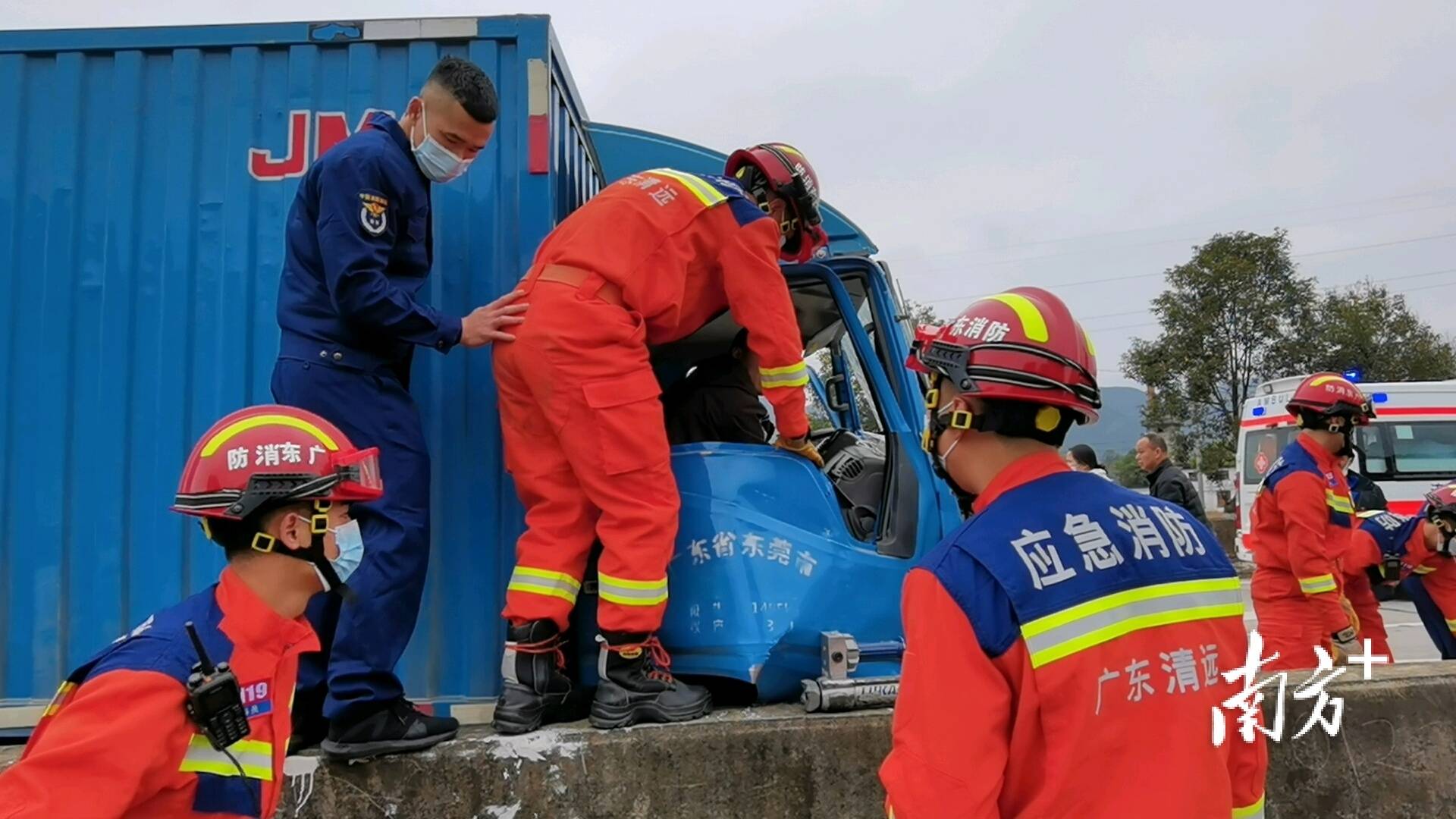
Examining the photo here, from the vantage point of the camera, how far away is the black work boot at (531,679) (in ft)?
9.36

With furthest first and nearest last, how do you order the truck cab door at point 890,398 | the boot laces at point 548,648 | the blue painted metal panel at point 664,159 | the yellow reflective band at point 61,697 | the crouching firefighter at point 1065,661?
the blue painted metal panel at point 664,159 < the truck cab door at point 890,398 < the boot laces at point 548,648 < the yellow reflective band at point 61,697 < the crouching firefighter at point 1065,661

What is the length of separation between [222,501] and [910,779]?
4.34 ft

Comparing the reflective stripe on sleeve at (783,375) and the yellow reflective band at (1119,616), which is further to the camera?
the reflective stripe on sleeve at (783,375)

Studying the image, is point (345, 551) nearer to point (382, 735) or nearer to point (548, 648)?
point (382, 735)

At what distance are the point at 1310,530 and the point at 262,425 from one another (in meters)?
4.68

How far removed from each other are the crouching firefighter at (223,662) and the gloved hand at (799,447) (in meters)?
1.53

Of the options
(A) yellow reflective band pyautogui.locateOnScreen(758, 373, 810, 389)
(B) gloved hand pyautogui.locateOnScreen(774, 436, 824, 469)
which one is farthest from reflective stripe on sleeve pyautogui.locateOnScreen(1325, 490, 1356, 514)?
Result: (A) yellow reflective band pyautogui.locateOnScreen(758, 373, 810, 389)

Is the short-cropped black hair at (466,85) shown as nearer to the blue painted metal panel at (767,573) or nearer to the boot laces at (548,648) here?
the blue painted metal panel at (767,573)

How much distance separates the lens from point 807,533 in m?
3.10

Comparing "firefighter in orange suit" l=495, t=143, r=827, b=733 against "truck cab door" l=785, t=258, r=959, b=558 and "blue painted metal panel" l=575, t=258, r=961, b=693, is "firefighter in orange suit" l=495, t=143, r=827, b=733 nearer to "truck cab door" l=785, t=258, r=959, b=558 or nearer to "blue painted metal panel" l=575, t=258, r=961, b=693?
"blue painted metal panel" l=575, t=258, r=961, b=693

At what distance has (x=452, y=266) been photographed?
140 inches

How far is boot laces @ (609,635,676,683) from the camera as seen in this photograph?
2.88 metres

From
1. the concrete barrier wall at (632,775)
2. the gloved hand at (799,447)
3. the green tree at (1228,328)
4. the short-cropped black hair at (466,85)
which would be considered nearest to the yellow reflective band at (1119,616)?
the concrete barrier wall at (632,775)

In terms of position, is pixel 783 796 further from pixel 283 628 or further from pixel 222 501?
pixel 222 501
